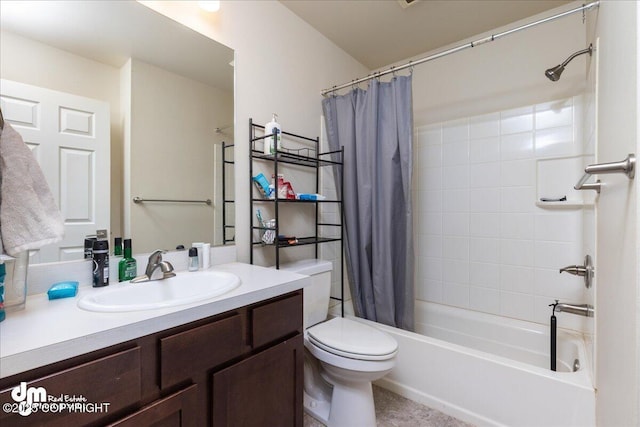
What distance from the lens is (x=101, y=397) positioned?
2.10 ft

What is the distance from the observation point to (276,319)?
1.05m

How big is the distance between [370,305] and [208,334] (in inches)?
53.4

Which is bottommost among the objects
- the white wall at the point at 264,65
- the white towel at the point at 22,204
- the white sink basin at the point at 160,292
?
the white sink basin at the point at 160,292

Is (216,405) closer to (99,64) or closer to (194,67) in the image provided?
(99,64)

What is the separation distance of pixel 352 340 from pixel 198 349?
779 mm

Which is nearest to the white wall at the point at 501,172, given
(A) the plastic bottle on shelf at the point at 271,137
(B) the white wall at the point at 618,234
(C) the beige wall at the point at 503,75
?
(C) the beige wall at the point at 503,75

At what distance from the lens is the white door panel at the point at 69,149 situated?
0.95 metres

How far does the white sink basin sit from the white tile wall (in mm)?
1747

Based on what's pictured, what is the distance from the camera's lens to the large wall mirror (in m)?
0.98

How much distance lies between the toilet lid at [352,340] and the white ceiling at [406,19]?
1.95 meters

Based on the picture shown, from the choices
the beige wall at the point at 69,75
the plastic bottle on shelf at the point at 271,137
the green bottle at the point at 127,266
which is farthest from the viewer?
the plastic bottle on shelf at the point at 271,137

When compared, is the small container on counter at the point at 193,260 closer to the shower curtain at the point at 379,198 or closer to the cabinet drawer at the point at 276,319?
the cabinet drawer at the point at 276,319

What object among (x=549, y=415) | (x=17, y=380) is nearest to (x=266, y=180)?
(x=17, y=380)

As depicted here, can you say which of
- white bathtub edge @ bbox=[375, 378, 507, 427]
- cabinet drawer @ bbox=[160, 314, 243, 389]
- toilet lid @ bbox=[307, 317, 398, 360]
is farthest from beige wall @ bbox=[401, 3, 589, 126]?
cabinet drawer @ bbox=[160, 314, 243, 389]
